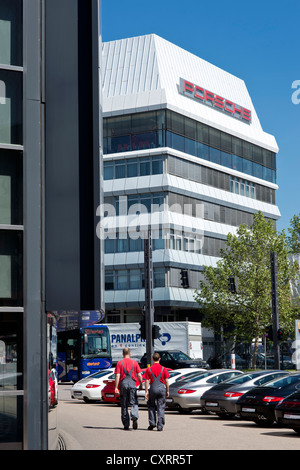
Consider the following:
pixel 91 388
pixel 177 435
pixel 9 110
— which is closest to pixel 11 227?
pixel 9 110

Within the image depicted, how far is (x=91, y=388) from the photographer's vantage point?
31109mm

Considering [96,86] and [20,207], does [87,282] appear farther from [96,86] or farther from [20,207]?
[96,86]

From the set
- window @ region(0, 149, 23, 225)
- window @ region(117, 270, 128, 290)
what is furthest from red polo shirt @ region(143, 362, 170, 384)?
window @ region(117, 270, 128, 290)

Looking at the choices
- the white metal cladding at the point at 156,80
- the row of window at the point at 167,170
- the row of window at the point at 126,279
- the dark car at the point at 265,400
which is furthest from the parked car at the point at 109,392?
the white metal cladding at the point at 156,80

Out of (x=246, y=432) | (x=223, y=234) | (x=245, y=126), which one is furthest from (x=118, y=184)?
(x=246, y=432)

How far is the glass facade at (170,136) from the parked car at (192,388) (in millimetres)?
39762

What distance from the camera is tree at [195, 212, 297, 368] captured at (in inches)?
2078

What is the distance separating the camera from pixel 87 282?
33.3 feet

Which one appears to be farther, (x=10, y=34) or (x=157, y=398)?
(x=157, y=398)

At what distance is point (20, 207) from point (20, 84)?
1573 mm

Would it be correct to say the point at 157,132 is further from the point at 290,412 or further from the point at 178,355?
the point at 290,412

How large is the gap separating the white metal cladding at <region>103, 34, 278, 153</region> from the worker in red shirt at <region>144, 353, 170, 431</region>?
156ft

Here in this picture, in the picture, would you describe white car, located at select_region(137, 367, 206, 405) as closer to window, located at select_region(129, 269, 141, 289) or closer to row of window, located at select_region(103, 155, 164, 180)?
window, located at select_region(129, 269, 141, 289)

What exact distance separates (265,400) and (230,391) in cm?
257
